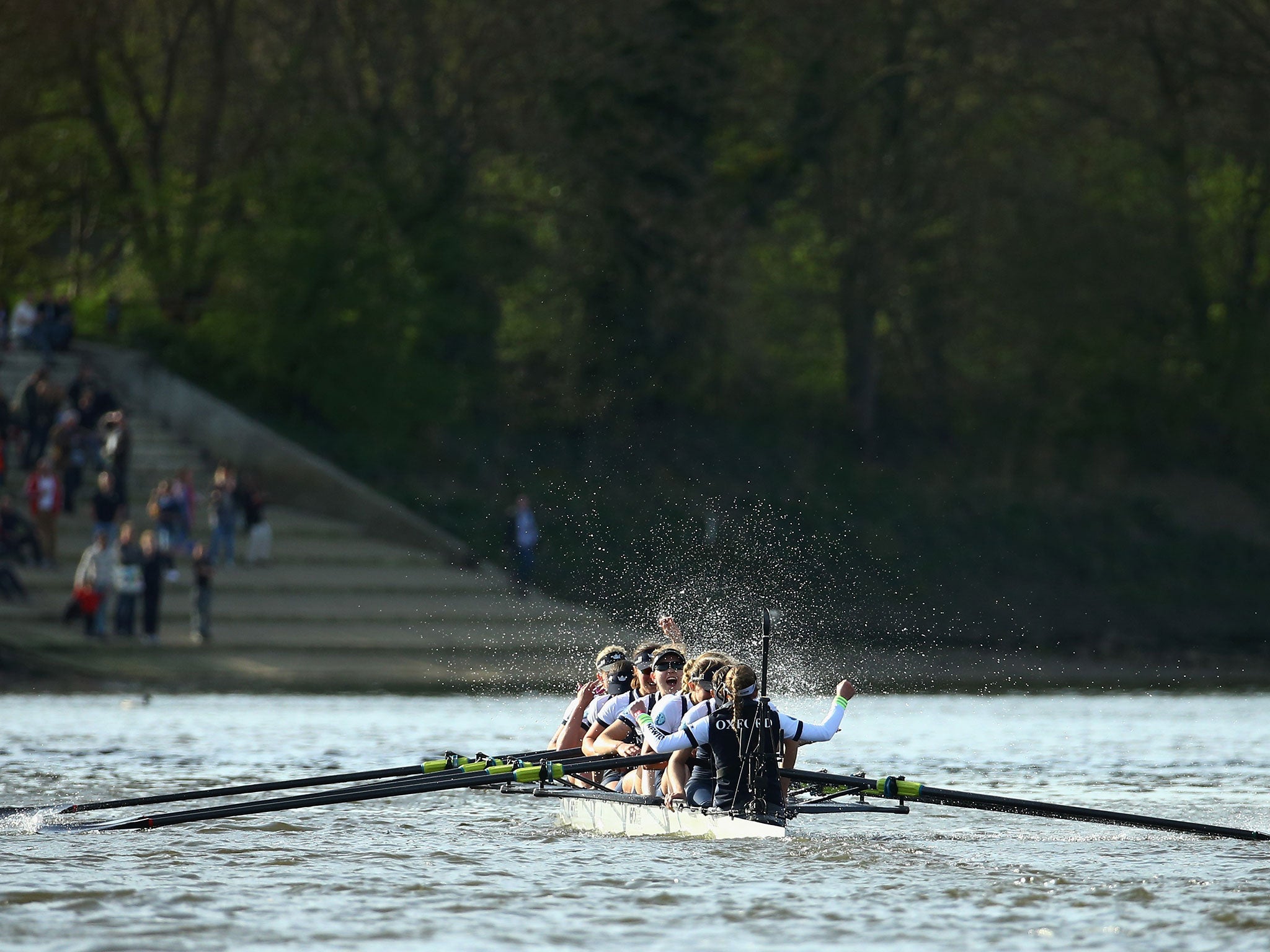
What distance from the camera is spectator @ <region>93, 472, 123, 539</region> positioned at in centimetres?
3106

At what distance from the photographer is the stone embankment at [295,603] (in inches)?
1147

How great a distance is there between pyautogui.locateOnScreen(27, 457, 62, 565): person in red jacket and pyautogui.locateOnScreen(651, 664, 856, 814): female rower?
62.3 feet

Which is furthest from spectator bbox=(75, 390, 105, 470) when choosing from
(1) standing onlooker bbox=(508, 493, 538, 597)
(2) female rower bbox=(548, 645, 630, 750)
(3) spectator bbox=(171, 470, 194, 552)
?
(2) female rower bbox=(548, 645, 630, 750)

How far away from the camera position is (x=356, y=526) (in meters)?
38.1

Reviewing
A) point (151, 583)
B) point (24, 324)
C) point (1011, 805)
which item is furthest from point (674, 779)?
point (24, 324)

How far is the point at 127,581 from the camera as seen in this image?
29.2 metres

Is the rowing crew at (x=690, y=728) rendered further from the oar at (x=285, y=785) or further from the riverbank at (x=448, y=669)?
the riverbank at (x=448, y=669)

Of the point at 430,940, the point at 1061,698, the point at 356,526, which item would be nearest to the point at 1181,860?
the point at 430,940

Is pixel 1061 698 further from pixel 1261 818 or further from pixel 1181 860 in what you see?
pixel 1181 860

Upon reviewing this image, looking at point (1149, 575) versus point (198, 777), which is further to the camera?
point (1149, 575)

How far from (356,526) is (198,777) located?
748 inches

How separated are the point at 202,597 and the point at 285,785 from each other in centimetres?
1421

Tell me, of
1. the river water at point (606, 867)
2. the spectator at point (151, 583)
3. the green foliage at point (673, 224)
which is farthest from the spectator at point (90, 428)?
the river water at point (606, 867)

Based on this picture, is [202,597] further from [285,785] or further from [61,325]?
[285,785]
